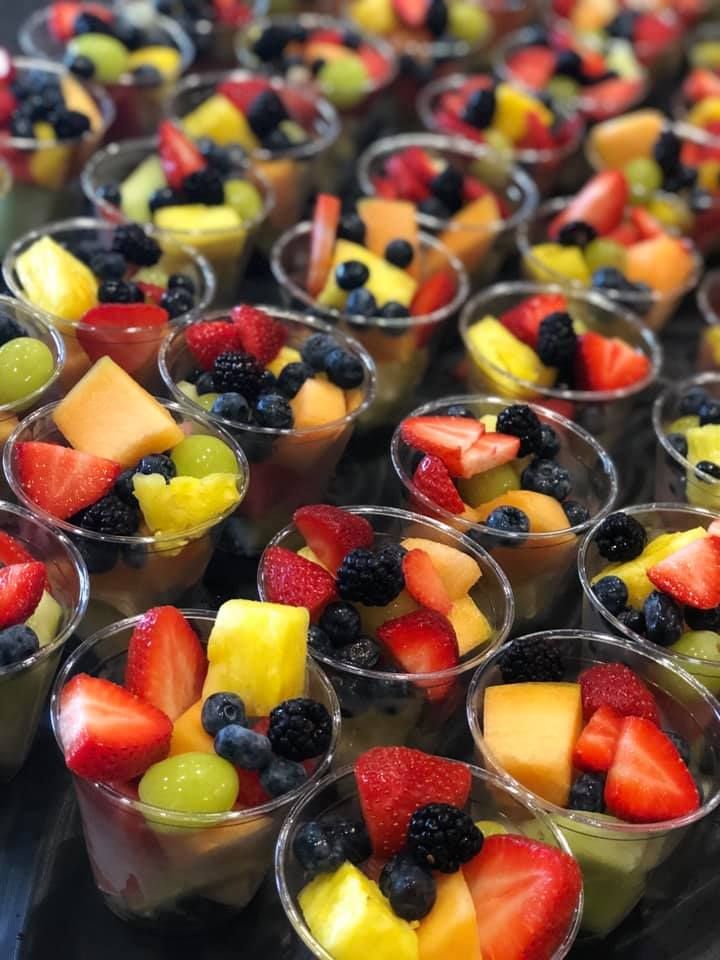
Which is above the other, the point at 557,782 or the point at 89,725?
the point at 89,725

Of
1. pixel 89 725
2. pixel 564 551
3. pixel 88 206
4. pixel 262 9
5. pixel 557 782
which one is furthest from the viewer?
pixel 262 9

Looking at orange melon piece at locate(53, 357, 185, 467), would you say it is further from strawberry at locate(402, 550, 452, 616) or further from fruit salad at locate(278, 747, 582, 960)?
fruit salad at locate(278, 747, 582, 960)

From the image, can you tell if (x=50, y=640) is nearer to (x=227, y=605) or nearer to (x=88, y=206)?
(x=227, y=605)

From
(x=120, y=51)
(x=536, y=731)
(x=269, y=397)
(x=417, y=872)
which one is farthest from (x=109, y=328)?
(x=120, y=51)

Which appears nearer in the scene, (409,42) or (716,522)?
(716,522)

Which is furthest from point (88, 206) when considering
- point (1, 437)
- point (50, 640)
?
point (50, 640)

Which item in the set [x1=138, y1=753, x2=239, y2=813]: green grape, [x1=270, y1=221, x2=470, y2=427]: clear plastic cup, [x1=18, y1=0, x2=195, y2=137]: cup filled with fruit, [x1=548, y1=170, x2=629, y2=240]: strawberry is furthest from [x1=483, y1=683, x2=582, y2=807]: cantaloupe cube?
[x1=18, y1=0, x2=195, y2=137]: cup filled with fruit

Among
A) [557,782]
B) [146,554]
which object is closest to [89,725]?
[146,554]

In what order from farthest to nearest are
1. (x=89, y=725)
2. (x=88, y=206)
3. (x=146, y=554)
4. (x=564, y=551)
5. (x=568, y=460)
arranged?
(x=88, y=206), (x=568, y=460), (x=564, y=551), (x=146, y=554), (x=89, y=725)
